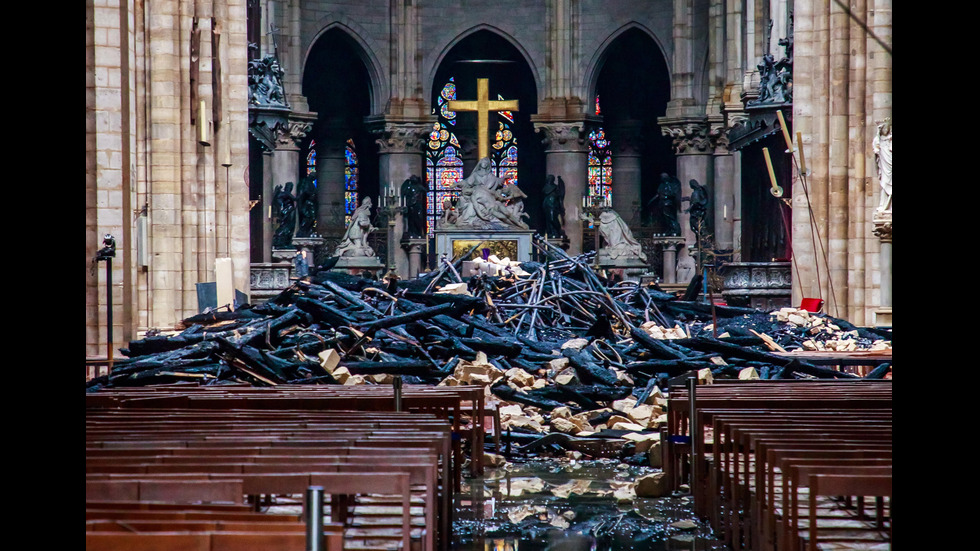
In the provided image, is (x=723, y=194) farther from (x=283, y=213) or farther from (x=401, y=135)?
(x=283, y=213)

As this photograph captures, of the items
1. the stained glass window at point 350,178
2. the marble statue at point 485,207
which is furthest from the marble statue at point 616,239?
the stained glass window at point 350,178

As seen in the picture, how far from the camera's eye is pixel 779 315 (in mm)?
18844

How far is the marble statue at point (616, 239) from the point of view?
3500 cm

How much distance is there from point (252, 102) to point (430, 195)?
15.6 m

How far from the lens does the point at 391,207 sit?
37.7m

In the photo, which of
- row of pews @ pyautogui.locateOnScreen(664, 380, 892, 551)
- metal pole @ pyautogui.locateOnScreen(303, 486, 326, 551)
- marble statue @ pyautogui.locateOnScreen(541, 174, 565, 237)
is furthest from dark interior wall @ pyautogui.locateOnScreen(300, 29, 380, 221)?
metal pole @ pyautogui.locateOnScreen(303, 486, 326, 551)

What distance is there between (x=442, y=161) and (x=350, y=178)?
306 centimetres

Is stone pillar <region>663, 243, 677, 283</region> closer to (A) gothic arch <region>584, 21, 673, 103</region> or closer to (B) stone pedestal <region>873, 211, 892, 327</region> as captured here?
(A) gothic arch <region>584, 21, 673, 103</region>

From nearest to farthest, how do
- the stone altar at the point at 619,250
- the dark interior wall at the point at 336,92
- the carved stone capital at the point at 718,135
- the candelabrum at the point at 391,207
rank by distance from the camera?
the stone altar at the point at 619,250, the carved stone capital at the point at 718,135, the candelabrum at the point at 391,207, the dark interior wall at the point at 336,92

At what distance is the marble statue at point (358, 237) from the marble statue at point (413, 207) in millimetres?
2046

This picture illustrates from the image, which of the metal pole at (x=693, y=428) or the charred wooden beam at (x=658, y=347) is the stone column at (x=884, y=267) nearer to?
the charred wooden beam at (x=658, y=347)

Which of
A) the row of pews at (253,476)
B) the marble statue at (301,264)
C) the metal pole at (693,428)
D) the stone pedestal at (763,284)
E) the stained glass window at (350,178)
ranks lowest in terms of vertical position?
the metal pole at (693,428)

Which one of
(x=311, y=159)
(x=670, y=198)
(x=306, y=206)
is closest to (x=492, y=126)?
(x=311, y=159)
